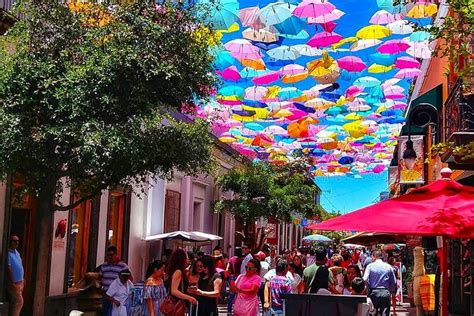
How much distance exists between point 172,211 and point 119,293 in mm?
14634

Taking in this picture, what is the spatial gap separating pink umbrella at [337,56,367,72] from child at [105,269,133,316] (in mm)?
9139

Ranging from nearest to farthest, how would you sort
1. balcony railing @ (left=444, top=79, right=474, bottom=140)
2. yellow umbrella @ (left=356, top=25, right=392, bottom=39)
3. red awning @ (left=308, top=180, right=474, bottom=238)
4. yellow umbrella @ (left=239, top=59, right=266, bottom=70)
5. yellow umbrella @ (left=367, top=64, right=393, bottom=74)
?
red awning @ (left=308, top=180, right=474, bottom=238), balcony railing @ (left=444, top=79, right=474, bottom=140), yellow umbrella @ (left=356, top=25, right=392, bottom=39), yellow umbrella @ (left=239, top=59, right=266, bottom=70), yellow umbrella @ (left=367, top=64, right=393, bottom=74)

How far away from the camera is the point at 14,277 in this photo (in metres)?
14.0

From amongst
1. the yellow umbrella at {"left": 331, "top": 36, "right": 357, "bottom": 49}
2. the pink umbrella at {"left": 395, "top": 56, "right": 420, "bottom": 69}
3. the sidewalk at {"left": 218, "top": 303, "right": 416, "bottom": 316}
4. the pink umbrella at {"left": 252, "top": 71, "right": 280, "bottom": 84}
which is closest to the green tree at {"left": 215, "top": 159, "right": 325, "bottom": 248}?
the sidewalk at {"left": 218, "top": 303, "right": 416, "bottom": 316}

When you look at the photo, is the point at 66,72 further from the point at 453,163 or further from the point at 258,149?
the point at 258,149

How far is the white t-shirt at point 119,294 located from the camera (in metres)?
12.5

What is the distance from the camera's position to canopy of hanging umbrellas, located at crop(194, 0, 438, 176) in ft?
52.7

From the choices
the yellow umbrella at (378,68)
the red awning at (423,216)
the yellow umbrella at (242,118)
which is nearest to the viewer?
the red awning at (423,216)

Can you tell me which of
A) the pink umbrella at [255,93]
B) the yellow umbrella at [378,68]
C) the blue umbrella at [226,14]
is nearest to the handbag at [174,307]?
the blue umbrella at [226,14]

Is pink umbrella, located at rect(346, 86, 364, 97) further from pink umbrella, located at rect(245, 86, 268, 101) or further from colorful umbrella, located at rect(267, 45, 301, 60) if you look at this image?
colorful umbrella, located at rect(267, 45, 301, 60)

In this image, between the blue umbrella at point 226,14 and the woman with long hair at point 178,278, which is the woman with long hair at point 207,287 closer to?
the woman with long hair at point 178,278

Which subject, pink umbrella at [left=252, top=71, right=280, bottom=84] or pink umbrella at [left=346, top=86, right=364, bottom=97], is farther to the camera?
pink umbrella at [left=346, top=86, right=364, bottom=97]

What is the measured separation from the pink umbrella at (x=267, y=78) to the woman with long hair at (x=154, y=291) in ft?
31.4

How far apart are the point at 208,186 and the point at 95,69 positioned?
21861 millimetres
